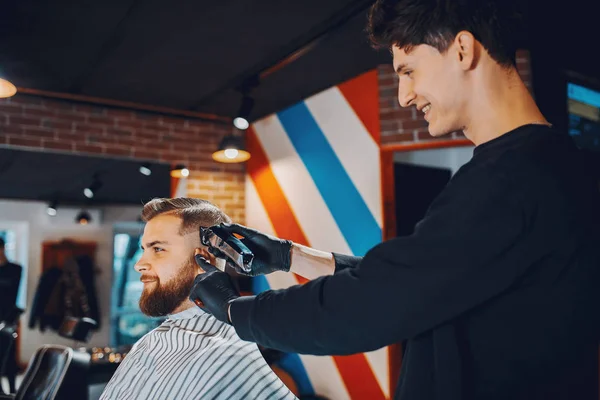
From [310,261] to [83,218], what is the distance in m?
7.41

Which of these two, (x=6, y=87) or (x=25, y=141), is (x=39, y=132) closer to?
(x=25, y=141)

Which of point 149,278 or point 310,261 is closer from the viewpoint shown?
point 310,261

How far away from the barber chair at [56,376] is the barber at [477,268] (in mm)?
1786

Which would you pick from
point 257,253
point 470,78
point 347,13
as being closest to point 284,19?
point 347,13

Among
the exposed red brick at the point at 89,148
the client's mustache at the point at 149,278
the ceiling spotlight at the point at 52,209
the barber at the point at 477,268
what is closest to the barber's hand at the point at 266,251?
the barber at the point at 477,268

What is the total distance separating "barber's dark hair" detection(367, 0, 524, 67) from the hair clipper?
1.86 ft

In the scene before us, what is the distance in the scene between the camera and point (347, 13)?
292 centimetres

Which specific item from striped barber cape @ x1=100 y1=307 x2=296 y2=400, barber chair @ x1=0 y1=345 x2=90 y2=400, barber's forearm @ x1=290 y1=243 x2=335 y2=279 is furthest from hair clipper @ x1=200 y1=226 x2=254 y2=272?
barber chair @ x1=0 y1=345 x2=90 y2=400

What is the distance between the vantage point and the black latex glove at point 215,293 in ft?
3.09

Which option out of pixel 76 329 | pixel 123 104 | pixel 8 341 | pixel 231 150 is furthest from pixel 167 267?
pixel 8 341

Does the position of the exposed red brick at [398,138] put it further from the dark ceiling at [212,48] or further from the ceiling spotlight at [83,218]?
the ceiling spotlight at [83,218]

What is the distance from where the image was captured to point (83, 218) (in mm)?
7957

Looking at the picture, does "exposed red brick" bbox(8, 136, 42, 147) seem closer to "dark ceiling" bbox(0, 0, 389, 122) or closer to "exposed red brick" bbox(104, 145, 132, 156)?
"dark ceiling" bbox(0, 0, 389, 122)

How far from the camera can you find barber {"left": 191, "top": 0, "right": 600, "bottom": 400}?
72 cm
